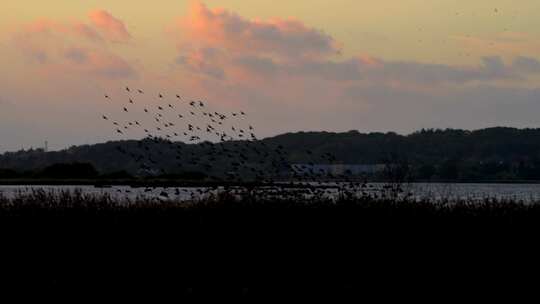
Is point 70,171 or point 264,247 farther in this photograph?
point 70,171

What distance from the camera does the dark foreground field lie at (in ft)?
65.8

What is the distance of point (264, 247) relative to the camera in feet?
76.3

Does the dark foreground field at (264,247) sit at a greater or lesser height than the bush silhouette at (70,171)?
A: lesser

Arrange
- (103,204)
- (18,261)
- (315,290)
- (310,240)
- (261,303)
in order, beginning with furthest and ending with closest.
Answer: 1. (103,204)
2. (310,240)
3. (18,261)
4. (315,290)
5. (261,303)

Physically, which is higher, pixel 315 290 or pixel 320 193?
pixel 320 193

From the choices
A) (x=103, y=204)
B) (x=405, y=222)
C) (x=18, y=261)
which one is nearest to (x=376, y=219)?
(x=405, y=222)

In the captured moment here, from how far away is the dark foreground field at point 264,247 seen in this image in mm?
20047

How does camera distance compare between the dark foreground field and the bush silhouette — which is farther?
the bush silhouette

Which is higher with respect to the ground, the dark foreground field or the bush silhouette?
the bush silhouette

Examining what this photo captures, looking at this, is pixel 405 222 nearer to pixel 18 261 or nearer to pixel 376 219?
pixel 376 219

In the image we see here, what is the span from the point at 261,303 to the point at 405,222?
7.76 m

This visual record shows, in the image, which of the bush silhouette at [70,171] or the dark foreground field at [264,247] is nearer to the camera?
the dark foreground field at [264,247]

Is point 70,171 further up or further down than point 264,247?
further up

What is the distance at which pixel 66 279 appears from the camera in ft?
66.6
